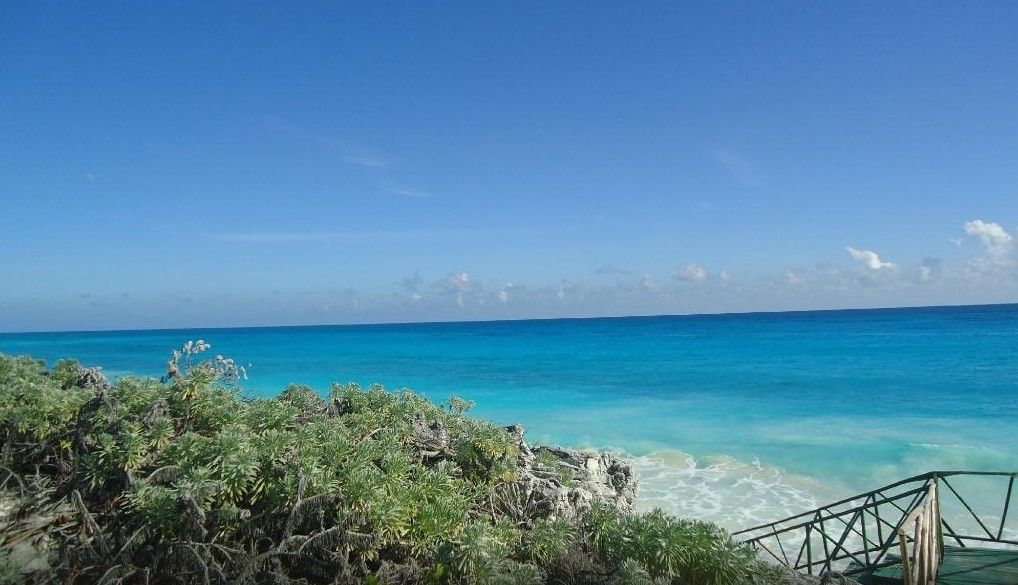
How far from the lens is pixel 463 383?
1464 inches

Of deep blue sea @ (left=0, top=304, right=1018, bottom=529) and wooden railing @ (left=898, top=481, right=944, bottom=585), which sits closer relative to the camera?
wooden railing @ (left=898, top=481, right=944, bottom=585)

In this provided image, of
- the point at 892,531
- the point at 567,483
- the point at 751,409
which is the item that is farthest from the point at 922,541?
the point at 751,409

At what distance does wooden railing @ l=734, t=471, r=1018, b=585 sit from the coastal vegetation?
1.37 m

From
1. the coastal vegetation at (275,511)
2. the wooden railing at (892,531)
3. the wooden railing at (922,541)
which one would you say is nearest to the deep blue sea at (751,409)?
the wooden railing at (892,531)

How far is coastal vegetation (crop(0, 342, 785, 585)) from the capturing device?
13.9 feet

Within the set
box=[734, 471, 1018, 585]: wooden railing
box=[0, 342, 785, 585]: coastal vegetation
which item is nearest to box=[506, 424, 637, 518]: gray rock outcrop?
box=[0, 342, 785, 585]: coastal vegetation

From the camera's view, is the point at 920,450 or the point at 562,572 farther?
the point at 920,450

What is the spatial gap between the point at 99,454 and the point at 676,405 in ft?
82.4

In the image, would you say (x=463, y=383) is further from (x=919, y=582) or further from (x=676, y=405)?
(x=919, y=582)

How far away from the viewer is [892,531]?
5766 millimetres

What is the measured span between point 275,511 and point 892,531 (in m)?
5.67

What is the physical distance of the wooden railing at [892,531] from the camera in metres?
5.29

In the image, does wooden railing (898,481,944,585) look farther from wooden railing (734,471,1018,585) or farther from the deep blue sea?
the deep blue sea

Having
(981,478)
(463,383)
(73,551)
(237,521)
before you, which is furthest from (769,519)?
(463,383)
